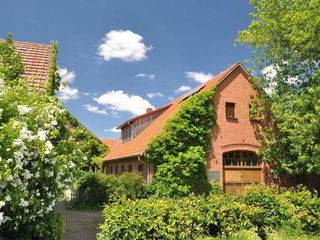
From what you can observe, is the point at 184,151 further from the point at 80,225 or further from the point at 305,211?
the point at 305,211

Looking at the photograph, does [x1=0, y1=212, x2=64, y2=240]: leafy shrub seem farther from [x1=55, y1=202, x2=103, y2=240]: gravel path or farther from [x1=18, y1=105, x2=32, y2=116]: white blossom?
[x1=55, y1=202, x2=103, y2=240]: gravel path

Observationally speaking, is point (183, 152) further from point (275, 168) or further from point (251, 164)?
point (275, 168)

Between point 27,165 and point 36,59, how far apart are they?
7166 mm

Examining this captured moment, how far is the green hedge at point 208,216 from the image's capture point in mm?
8172

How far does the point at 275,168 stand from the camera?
1914cm

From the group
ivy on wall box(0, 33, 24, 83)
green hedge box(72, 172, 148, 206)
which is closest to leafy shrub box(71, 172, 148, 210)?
green hedge box(72, 172, 148, 206)

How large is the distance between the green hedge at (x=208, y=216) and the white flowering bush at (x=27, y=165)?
2493 millimetres

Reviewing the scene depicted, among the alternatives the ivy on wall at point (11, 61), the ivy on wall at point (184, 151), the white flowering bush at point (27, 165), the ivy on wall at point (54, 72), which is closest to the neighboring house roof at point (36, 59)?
the ivy on wall at point (54, 72)

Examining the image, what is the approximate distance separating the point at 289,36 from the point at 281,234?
12.6 meters

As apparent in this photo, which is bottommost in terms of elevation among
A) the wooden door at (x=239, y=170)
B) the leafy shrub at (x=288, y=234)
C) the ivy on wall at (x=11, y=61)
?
the leafy shrub at (x=288, y=234)

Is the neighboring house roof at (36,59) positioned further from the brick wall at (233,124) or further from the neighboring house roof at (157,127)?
the brick wall at (233,124)

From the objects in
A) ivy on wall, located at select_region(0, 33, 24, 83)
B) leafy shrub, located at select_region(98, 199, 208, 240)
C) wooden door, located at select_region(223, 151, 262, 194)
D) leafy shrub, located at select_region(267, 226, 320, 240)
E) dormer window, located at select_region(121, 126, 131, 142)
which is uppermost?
dormer window, located at select_region(121, 126, 131, 142)

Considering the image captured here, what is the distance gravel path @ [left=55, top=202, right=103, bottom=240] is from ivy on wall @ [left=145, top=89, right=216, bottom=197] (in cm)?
373

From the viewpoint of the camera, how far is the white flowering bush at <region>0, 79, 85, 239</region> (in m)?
4.39
